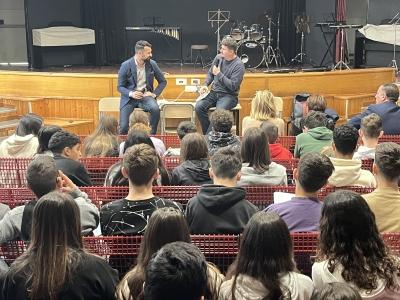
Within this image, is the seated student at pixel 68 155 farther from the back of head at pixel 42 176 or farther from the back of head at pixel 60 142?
the back of head at pixel 42 176

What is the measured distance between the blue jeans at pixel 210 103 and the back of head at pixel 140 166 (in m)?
4.03

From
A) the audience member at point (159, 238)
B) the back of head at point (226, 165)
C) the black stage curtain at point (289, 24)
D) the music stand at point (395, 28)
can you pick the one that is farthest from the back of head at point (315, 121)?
the black stage curtain at point (289, 24)

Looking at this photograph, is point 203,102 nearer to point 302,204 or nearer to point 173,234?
point 302,204

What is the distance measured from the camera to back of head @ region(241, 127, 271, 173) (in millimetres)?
3594

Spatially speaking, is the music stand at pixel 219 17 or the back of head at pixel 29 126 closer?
the back of head at pixel 29 126

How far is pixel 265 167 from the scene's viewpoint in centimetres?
360

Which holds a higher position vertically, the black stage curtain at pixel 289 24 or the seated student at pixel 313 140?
the black stage curtain at pixel 289 24

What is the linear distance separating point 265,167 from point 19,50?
10386 mm

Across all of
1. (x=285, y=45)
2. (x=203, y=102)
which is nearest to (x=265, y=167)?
(x=203, y=102)

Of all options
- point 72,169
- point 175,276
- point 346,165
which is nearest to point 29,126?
point 72,169

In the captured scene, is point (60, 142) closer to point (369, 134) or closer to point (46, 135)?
point (46, 135)

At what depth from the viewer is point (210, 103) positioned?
23.0 feet

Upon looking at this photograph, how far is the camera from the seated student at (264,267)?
1937 millimetres

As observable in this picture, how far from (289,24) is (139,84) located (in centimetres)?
640
